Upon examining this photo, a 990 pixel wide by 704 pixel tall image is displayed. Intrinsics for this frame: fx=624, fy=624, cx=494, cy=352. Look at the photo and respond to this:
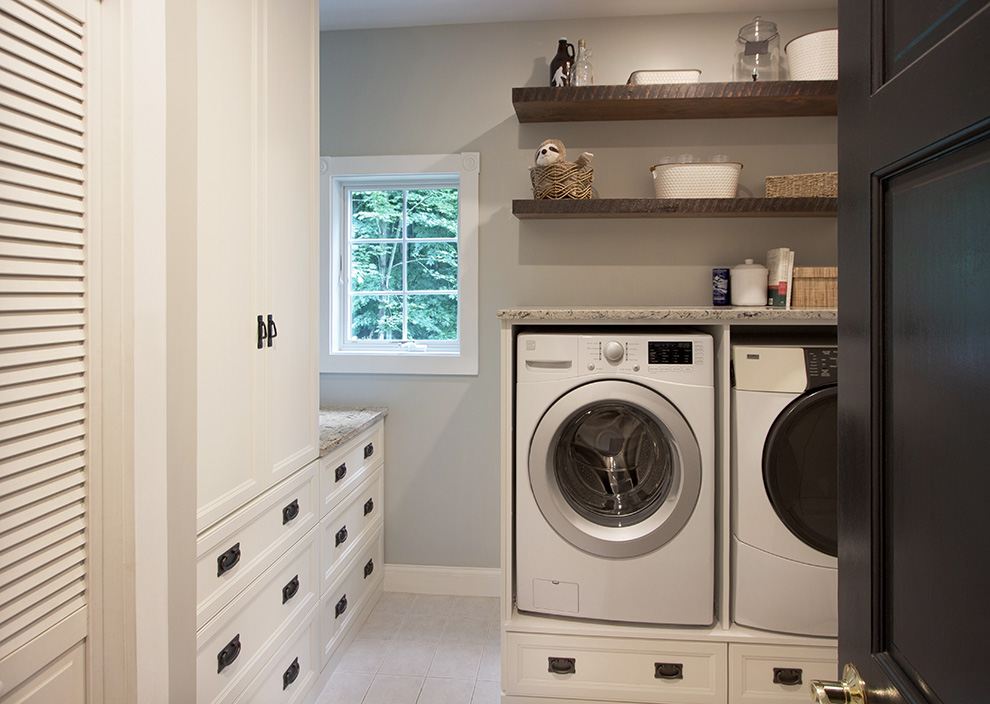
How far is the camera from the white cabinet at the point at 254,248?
1.30m

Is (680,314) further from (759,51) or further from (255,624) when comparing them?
(255,624)

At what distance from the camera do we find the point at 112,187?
1.01m

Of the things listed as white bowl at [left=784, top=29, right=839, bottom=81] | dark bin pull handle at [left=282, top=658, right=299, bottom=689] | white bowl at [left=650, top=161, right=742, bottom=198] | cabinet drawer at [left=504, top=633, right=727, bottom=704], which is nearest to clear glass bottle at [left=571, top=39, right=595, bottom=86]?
white bowl at [left=650, top=161, right=742, bottom=198]

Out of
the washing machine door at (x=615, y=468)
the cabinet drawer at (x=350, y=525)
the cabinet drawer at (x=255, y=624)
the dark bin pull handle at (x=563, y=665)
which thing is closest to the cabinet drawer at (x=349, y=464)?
the cabinet drawer at (x=350, y=525)

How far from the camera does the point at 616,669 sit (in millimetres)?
2023

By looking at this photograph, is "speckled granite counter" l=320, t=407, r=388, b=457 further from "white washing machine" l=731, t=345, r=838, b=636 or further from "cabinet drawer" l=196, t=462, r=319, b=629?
"white washing machine" l=731, t=345, r=838, b=636

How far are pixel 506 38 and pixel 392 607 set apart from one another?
253cm

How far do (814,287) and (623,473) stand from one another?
3.51ft

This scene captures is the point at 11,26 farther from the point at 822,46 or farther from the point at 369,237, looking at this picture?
the point at 822,46

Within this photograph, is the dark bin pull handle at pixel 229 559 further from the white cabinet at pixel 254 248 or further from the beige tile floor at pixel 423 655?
the beige tile floor at pixel 423 655

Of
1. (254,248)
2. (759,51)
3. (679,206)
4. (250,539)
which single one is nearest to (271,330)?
(254,248)

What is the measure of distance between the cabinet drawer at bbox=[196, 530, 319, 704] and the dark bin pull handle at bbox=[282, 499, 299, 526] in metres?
0.10

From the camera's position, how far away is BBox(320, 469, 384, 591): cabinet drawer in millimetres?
2107

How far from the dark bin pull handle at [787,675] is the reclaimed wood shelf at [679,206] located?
63.7 inches
